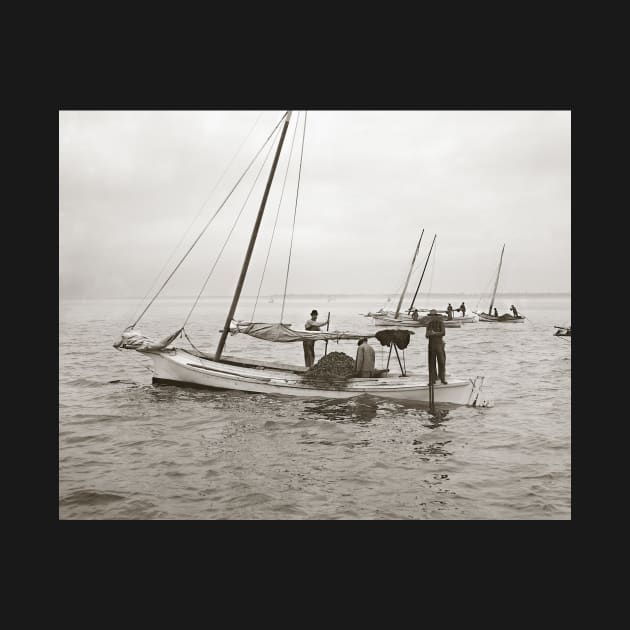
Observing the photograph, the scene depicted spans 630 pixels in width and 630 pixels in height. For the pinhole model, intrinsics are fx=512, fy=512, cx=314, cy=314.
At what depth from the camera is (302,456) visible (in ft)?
→ 31.9

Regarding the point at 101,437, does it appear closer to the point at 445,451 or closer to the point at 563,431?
the point at 445,451

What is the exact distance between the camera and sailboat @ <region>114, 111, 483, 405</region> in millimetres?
13148

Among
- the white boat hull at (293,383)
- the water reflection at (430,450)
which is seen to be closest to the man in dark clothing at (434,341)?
the white boat hull at (293,383)

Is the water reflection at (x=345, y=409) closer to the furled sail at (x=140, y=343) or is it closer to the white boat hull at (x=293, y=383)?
the white boat hull at (x=293, y=383)

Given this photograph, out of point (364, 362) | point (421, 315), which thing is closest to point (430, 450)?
point (364, 362)

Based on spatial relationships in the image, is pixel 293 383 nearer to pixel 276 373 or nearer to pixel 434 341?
pixel 276 373

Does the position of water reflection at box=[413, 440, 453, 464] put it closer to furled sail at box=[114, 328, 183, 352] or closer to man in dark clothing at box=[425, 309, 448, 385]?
man in dark clothing at box=[425, 309, 448, 385]

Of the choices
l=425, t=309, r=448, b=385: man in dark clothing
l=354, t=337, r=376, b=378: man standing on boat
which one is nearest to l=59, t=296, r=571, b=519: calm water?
l=354, t=337, r=376, b=378: man standing on boat

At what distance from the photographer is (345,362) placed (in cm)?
1407

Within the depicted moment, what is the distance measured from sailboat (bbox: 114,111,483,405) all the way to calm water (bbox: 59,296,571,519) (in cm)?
A: 36

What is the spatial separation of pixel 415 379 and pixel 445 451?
10.9ft

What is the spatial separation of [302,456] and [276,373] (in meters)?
4.88

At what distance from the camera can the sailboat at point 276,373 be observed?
13.1 m

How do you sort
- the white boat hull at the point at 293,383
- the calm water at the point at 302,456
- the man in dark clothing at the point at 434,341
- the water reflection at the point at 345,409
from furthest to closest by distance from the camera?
the white boat hull at the point at 293,383 < the water reflection at the point at 345,409 < the man in dark clothing at the point at 434,341 < the calm water at the point at 302,456
